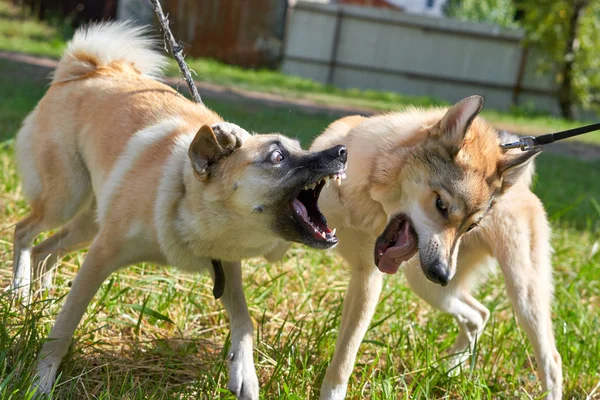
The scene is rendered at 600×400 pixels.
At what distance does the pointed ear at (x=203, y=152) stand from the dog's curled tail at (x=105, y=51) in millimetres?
1301

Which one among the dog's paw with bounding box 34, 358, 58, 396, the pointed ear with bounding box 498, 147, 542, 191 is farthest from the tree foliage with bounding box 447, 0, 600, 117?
the dog's paw with bounding box 34, 358, 58, 396

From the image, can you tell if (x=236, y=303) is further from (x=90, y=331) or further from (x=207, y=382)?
(x=90, y=331)

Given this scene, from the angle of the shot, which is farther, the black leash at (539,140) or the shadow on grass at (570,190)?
the shadow on grass at (570,190)

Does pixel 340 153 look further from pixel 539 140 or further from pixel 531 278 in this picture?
pixel 531 278

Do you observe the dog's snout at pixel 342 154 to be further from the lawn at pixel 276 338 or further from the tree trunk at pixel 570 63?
the tree trunk at pixel 570 63

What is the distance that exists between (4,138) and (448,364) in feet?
14.1

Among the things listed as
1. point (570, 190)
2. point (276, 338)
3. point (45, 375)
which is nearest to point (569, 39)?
point (570, 190)

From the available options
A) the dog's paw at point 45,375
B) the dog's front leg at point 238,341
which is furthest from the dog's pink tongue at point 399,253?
the dog's paw at point 45,375

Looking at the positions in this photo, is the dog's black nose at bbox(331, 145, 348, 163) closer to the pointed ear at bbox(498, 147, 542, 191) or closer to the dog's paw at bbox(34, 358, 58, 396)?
the pointed ear at bbox(498, 147, 542, 191)

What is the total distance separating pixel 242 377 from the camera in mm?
2863

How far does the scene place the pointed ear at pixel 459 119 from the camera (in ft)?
9.92

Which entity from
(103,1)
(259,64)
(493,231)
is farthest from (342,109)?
(493,231)

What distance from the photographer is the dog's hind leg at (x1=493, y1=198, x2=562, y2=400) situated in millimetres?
3506

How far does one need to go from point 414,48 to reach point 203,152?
50.9 feet
